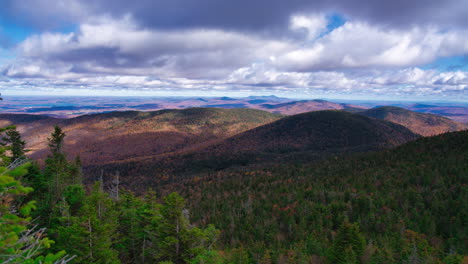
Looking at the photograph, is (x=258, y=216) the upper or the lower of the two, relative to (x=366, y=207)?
lower

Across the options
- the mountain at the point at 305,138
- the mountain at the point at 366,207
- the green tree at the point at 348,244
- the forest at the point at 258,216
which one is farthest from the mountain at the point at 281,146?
the green tree at the point at 348,244

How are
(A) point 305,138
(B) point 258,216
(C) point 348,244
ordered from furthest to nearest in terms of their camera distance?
(A) point 305,138
(B) point 258,216
(C) point 348,244

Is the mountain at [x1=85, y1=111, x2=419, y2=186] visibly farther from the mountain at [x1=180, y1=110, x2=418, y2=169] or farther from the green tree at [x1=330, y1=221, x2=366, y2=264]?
the green tree at [x1=330, y1=221, x2=366, y2=264]

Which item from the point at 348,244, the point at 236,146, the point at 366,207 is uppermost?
the point at 348,244

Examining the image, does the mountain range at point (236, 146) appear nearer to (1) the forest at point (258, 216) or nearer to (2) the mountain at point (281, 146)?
(2) the mountain at point (281, 146)

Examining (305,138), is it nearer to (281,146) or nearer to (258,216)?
(281,146)

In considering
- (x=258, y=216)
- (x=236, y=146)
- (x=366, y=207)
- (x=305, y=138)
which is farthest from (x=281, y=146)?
(x=366, y=207)

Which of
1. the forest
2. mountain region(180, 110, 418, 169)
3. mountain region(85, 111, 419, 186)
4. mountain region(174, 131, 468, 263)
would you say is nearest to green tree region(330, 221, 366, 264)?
the forest

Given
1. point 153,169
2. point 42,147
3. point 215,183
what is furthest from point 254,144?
point 42,147
